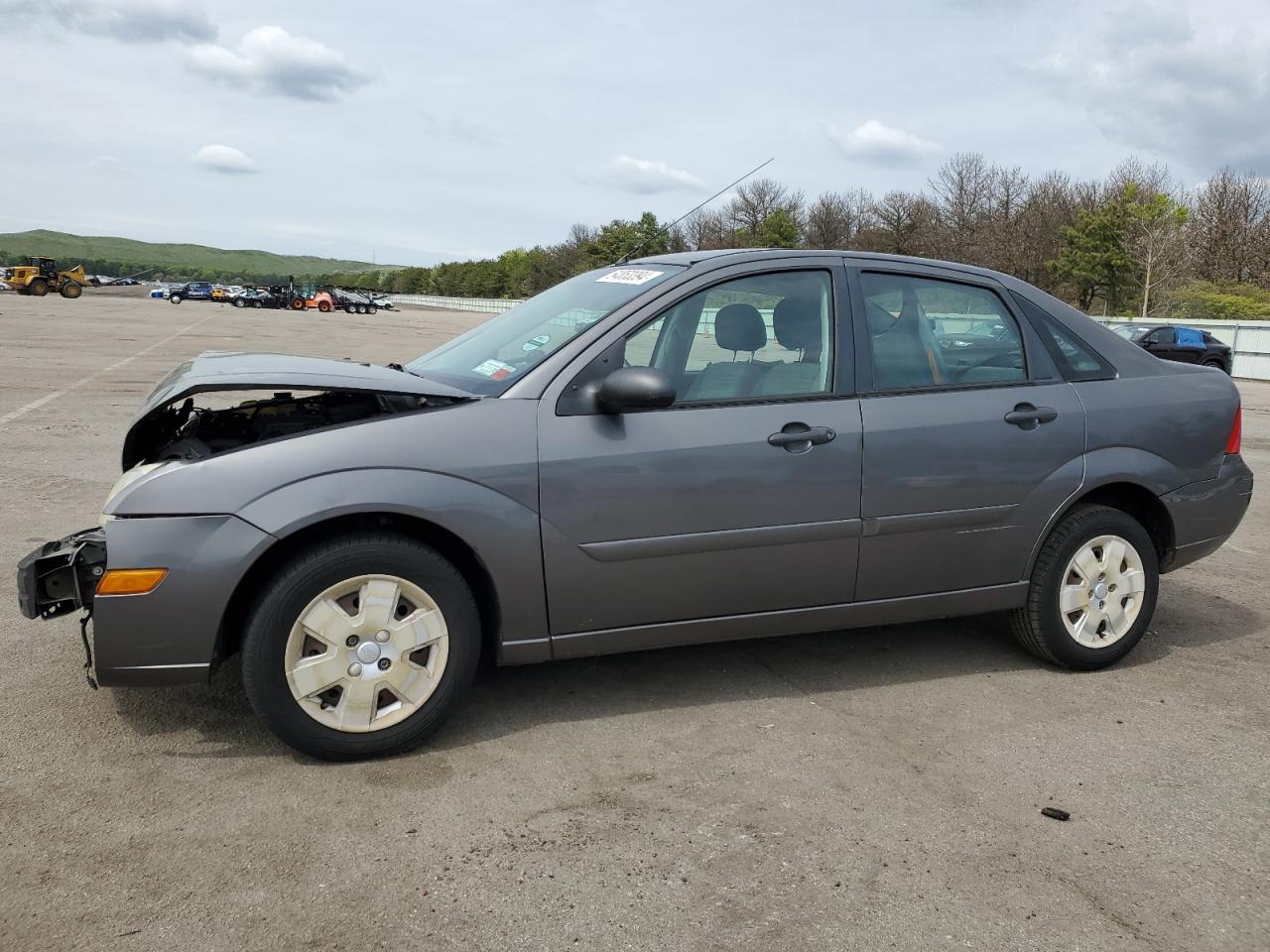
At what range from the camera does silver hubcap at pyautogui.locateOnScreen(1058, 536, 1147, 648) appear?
172 inches

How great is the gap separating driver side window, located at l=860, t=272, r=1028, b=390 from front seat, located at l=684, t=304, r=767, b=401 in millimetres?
475

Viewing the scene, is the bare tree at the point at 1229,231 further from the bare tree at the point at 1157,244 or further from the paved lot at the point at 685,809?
the paved lot at the point at 685,809

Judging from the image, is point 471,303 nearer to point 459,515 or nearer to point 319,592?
point 459,515

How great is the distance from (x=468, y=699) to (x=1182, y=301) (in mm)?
48781

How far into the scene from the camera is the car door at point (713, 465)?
355cm

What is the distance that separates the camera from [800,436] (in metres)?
Result: 3.79

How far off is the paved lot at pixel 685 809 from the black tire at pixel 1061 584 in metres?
0.10

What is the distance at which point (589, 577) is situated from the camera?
359cm

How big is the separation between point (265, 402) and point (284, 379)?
87 cm

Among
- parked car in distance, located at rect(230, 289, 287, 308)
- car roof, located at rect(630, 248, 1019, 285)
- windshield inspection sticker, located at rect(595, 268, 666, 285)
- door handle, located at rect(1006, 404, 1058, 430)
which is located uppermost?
parked car in distance, located at rect(230, 289, 287, 308)

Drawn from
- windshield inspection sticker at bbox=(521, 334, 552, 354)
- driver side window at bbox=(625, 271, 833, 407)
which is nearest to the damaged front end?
windshield inspection sticker at bbox=(521, 334, 552, 354)

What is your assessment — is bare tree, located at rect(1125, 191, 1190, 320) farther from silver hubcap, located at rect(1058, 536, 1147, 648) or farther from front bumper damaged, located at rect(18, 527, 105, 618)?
front bumper damaged, located at rect(18, 527, 105, 618)

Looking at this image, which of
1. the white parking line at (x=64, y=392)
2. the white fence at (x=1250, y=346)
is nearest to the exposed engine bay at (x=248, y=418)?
the white parking line at (x=64, y=392)

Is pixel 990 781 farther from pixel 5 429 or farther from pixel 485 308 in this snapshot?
pixel 485 308
